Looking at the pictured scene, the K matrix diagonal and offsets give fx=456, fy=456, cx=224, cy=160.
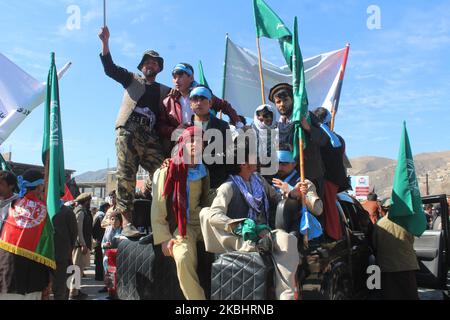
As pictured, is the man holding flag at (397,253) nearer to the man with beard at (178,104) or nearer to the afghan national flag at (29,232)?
the man with beard at (178,104)

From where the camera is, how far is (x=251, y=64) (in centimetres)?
923

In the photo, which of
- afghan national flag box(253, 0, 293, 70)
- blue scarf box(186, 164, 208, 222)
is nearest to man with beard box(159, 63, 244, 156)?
blue scarf box(186, 164, 208, 222)

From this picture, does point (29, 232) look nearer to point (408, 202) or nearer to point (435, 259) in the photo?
point (408, 202)

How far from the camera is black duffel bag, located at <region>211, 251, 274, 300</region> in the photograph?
268 cm

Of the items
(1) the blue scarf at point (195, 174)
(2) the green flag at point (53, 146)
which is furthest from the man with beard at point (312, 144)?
(2) the green flag at point (53, 146)

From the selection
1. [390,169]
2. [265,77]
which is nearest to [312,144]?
[265,77]

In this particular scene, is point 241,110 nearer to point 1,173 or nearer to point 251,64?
point 251,64

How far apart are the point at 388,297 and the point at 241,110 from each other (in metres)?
4.42

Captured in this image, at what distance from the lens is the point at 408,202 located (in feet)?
15.0

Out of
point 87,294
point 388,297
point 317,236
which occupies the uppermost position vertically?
point 317,236

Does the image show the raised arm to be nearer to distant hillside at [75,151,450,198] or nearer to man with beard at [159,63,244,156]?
man with beard at [159,63,244,156]

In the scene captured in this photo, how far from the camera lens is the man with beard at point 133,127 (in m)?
4.30

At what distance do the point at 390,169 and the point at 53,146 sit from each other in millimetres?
114171
